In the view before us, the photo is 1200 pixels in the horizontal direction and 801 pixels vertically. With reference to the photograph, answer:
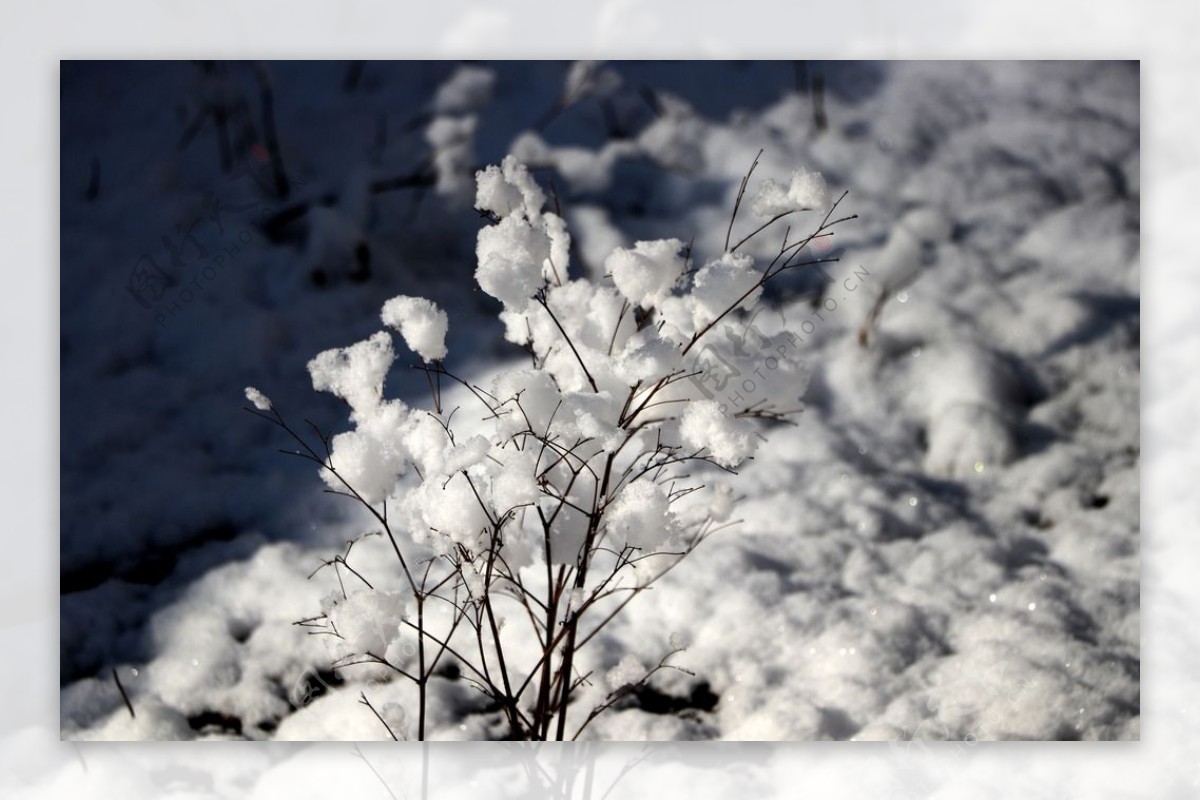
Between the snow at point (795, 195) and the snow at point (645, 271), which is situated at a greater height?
the snow at point (795, 195)

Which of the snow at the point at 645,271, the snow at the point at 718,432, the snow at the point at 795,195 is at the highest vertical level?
the snow at the point at 795,195

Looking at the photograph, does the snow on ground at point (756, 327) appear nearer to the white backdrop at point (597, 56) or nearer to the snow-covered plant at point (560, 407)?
the white backdrop at point (597, 56)

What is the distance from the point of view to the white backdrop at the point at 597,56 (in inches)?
43.7

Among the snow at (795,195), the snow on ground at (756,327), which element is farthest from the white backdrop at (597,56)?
the snow at (795,195)

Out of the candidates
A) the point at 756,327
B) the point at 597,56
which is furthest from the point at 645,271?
the point at 597,56

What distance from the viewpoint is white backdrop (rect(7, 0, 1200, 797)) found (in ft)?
3.64

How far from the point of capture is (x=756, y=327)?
1.09m

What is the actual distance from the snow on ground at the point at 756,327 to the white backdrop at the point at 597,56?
23 millimetres

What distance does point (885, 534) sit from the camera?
1127 mm

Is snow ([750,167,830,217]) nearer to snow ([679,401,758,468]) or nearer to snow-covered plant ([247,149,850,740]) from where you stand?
snow-covered plant ([247,149,850,740])

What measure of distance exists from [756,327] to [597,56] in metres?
0.33

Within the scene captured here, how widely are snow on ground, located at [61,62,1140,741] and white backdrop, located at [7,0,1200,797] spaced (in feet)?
0.08

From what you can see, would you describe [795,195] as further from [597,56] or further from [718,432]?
[597,56]

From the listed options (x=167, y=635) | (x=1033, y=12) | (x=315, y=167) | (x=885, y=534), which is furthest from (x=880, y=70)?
(x=167, y=635)
